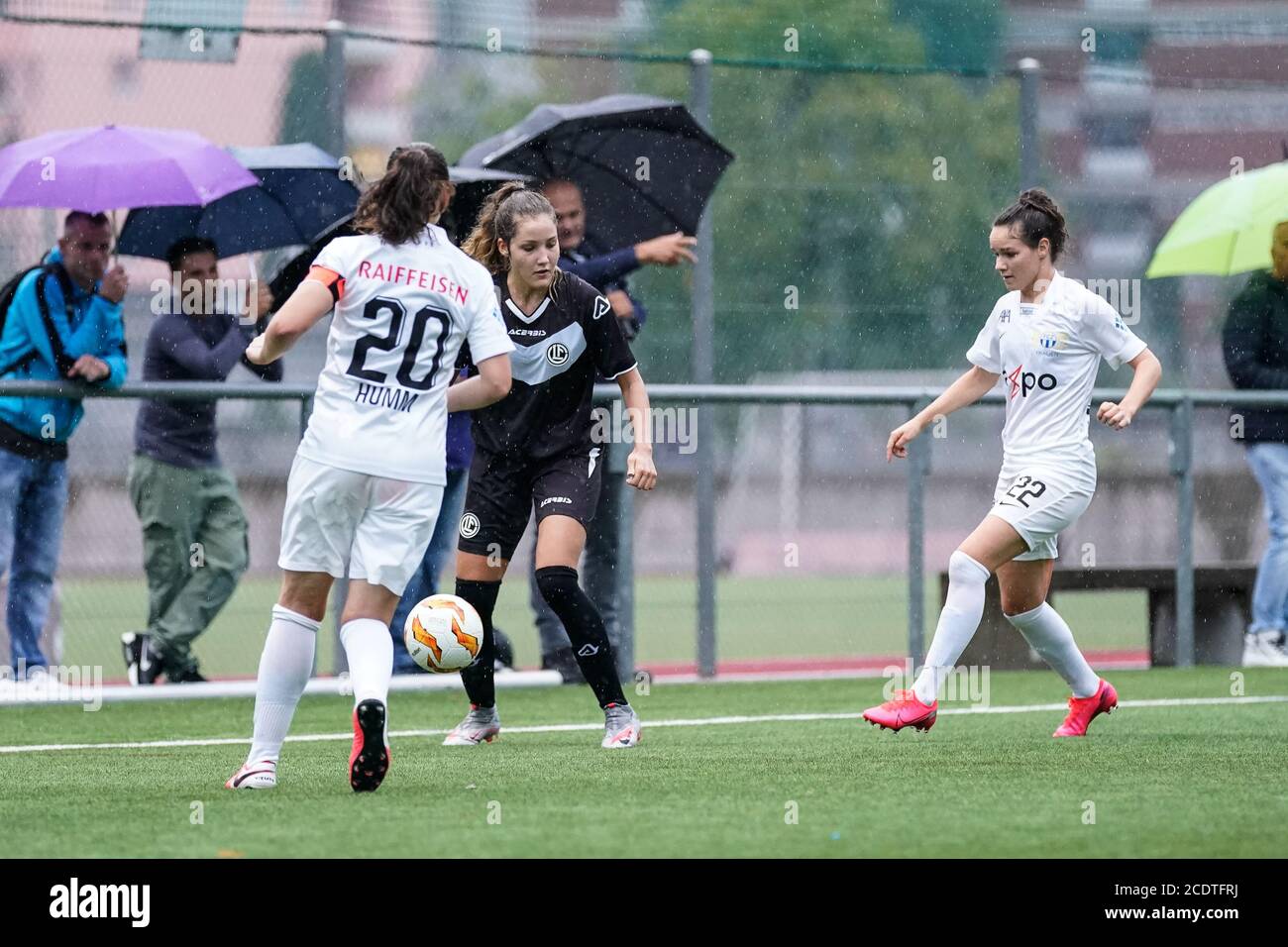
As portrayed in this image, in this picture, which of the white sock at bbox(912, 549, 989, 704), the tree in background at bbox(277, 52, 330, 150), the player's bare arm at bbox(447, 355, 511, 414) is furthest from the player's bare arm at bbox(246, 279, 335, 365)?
the tree in background at bbox(277, 52, 330, 150)

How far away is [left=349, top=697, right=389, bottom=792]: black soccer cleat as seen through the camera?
18.8ft

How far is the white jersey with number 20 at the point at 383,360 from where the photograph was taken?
589 cm

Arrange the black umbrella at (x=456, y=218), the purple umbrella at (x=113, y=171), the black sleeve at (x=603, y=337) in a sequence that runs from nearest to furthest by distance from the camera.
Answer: the black sleeve at (x=603, y=337), the purple umbrella at (x=113, y=171), the black umbrella at (x=456, y=218)

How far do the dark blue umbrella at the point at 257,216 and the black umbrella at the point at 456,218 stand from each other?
15.6 inches

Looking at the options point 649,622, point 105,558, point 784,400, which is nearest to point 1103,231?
point 784,400

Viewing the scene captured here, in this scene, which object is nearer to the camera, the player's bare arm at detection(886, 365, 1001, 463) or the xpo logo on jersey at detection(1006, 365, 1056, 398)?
the xpo logo on jersey at detection(1006, 365, 1056, 398)

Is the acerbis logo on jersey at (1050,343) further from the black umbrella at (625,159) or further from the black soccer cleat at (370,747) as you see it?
the black umbrella at (625,159)

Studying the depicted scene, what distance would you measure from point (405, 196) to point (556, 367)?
173 centimetres

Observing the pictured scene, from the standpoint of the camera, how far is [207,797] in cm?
596

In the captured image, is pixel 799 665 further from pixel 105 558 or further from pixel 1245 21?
pixel 1245 21

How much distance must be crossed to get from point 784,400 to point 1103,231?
3621 mm

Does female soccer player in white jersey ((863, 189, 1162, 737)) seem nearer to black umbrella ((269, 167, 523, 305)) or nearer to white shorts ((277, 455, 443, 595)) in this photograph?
white shorts ((277, 455, 443, 595))

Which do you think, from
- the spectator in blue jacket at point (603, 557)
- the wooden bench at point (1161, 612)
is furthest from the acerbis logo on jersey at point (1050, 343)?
the wooden bench at point (1161, 612)

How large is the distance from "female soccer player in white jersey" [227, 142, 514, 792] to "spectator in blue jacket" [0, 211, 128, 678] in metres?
3.64
